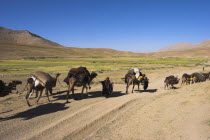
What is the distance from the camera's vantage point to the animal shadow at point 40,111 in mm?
9938

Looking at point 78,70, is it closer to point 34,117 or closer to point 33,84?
point 33,84

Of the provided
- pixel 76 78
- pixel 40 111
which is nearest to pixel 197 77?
pixel 76 78

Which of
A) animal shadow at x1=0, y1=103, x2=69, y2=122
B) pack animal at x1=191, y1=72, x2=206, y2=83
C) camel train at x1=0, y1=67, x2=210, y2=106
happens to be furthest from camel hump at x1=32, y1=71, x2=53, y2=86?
pack animal at x1=191, y1=72, x2=206, y2=83

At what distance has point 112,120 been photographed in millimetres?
9117

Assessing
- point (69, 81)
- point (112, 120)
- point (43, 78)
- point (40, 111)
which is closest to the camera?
point (112, 120)

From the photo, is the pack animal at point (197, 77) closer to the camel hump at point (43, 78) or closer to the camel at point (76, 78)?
the camel at point (76, 78)

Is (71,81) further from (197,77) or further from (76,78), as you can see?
(197,77)

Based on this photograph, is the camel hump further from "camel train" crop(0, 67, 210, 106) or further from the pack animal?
the pack animal

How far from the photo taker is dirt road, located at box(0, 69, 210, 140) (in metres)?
7.42

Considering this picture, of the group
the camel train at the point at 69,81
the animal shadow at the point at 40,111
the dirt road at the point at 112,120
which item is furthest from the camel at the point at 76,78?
the animal shadow at the point at 40,111

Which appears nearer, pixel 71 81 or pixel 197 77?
pixel 71 81

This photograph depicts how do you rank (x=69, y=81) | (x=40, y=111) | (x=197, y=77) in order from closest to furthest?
(x=40, y=111)
(x=69, y=81)
(x=197, y=77)

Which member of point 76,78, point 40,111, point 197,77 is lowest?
point 40,111

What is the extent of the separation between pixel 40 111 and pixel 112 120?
496 centimetres
